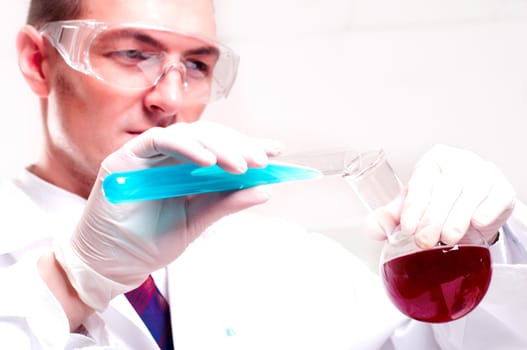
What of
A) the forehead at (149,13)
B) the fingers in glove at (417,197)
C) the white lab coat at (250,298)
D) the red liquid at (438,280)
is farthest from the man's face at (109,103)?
the red liquid at (438,280)

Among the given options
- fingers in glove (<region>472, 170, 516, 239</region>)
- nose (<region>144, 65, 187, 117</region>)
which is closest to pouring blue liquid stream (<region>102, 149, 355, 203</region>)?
fingers in glove (<region>472, 170, 516, 239</region>)

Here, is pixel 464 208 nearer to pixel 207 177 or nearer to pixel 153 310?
pixel 207 177

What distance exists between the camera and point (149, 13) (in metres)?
1.62

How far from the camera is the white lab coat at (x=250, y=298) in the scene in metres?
1.20

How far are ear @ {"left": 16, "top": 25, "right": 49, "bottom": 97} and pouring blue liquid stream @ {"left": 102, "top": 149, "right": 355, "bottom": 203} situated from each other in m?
0.92

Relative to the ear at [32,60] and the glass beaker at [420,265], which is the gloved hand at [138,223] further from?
the ear at [32,60]

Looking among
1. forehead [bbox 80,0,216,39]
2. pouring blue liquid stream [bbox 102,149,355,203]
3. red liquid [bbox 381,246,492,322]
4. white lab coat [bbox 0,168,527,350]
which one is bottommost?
white lab coat [bbox 0,168,527,350]

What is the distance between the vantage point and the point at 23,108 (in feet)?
7.91

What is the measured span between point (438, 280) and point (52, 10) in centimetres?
130

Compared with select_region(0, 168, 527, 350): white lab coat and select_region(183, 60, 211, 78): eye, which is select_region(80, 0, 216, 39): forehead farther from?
select_region(0, 168, 527, 350): white lab coat

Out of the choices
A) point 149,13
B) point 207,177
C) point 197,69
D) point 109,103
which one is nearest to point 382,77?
point 197,69

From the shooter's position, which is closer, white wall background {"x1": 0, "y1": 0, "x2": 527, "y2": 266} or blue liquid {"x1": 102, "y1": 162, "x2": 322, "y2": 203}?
blue liquid {"x1": 102, "y1": 162, "x2": 322, "y2": 203}

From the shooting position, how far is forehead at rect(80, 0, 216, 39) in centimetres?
161

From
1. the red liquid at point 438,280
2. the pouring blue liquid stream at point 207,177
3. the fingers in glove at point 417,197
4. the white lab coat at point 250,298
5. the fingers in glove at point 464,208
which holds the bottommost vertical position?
the white lab coat at point 250,298
